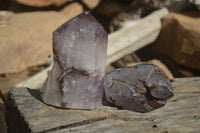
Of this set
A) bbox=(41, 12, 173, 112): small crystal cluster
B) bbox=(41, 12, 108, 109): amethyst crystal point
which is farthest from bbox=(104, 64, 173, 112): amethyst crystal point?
bbox=(41, 12, 108, 109): amethyst crystal point

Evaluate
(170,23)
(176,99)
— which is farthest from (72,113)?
(170,23)

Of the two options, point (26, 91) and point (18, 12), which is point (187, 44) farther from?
point (18, 12)

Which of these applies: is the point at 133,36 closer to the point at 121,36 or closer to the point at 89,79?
the point at 121,36

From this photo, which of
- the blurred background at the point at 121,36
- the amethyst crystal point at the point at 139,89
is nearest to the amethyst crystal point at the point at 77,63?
the amethyst crystal point at the point at 139,89

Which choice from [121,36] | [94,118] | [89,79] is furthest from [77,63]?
[121,36]

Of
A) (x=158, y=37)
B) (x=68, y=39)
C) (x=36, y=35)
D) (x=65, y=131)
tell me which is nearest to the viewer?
(x=65, y=131)

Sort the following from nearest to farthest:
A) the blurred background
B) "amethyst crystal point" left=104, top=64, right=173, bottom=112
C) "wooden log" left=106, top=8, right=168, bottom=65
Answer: "amethyst crystal point" left=104, top=64, right=173, bottom=112, the blurred background, "wooden log" left=106, top=8, right=168, bottom=65

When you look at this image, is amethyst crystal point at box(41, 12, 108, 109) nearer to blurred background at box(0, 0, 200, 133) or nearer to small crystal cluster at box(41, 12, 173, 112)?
small crystal cluster at box(41, 12, 173, 112)
